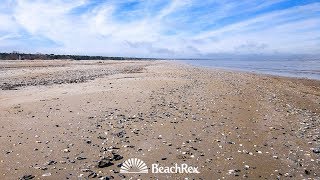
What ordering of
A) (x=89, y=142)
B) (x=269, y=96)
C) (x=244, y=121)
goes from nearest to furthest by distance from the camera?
(x=89, y=142)
(x=244, y=121)
(x=269, y=96)

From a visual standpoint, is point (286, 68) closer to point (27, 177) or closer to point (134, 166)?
point (134, 166)

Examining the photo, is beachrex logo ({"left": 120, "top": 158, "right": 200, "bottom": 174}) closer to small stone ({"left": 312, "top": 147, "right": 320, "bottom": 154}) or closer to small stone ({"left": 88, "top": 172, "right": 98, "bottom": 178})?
small stone ({"left": 88, "top": 172, "right": 98, "bottom": 178})

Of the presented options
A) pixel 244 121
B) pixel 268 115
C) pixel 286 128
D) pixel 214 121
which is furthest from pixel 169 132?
pixel 268 115

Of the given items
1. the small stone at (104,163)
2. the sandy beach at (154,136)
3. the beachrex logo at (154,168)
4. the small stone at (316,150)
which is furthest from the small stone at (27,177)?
the small stone at (316,150)

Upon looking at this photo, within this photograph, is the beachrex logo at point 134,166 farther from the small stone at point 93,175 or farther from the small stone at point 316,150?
the small stone at point 316,150

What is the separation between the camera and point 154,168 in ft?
28.8

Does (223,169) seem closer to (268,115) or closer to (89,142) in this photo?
(89,142)

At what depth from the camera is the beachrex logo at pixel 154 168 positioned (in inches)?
339

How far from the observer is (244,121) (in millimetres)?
14039

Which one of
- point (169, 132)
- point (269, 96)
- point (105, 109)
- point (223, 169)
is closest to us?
point (223, 169)

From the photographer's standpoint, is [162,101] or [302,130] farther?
[162,101]

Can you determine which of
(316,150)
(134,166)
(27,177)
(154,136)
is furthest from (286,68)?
(27,177)

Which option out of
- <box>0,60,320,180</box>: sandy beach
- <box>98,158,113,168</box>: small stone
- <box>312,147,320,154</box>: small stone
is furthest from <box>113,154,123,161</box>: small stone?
<box>312,147,320,154</box>: small stone

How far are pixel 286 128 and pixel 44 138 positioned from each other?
9.72 meters
